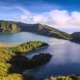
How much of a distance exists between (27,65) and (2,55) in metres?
4.63

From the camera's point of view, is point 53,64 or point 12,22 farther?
point 12,22

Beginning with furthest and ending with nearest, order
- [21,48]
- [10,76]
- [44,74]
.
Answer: [21,48] → [44,74] → [10,76]

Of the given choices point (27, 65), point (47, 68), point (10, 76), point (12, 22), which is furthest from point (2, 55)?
point (12, 22)

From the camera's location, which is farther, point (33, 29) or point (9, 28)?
point (9, 28)

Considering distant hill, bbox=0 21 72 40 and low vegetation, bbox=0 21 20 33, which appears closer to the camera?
distant hill, bbox=0 21 72 40

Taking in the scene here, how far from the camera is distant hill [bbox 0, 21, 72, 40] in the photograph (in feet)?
323

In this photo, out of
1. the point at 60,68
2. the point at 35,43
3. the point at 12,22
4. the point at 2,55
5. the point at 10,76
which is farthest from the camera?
the point at 12,22

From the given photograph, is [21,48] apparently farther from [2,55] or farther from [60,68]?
[60,68]

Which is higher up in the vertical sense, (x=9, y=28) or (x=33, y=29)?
(x=33, y=29)

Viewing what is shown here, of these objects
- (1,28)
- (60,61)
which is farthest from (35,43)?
(1,28)

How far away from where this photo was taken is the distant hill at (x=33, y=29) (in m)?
98.3

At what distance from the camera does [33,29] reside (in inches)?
4451

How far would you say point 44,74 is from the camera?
112 feet

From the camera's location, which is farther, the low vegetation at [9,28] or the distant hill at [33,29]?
the low vegetation at [9,28]
